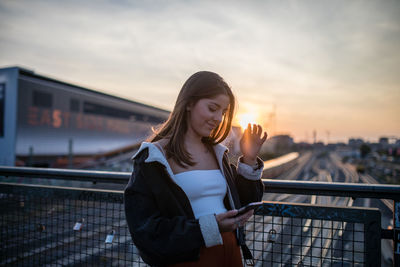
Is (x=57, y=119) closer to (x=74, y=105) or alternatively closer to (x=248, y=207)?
(x=74, y=105)

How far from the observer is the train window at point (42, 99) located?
65.6ft

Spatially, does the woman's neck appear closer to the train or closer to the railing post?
the railing post

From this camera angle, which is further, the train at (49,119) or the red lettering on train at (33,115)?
the red lettering on train at (33,115)

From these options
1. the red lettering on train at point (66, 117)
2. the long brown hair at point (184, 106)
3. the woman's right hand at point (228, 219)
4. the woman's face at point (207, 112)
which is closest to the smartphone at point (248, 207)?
the woman's right hand at point (228, 219)

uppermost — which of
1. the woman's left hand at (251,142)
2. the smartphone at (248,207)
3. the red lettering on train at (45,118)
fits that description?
the red lettering on train at (45,118)

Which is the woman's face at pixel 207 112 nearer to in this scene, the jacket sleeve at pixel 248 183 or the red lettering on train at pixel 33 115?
the jacket sleeve at pixel 248 183

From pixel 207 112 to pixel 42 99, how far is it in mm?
22467

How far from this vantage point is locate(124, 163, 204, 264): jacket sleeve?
1.27 m

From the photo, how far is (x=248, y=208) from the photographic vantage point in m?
1.26

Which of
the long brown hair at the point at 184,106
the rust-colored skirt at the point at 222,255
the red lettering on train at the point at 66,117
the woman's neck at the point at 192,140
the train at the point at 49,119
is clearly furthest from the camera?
the red lettering on train at the point at 66,117

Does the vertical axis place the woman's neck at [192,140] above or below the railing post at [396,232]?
above

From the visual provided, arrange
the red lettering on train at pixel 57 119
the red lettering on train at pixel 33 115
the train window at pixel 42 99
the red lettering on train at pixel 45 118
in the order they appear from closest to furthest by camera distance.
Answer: the red lettering on train at pixel 33 115 < the train window at pixel 42 99 < the red lettering on train at pixel 45 118 < the red lettering on train at pixel 57 119

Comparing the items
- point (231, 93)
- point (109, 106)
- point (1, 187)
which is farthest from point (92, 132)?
point (231, 93)

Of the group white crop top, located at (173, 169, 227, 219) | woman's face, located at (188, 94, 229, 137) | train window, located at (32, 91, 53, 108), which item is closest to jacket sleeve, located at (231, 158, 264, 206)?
white crop top, located at (173, 169, 227, 219)
